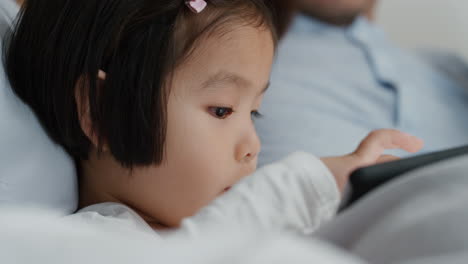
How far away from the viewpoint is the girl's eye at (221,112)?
0.77 m

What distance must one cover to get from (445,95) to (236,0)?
856mm

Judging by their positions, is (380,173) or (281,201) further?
(281,201)

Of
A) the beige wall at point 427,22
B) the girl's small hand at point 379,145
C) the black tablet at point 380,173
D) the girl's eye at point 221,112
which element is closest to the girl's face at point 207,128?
the girl's eye at point 221,112

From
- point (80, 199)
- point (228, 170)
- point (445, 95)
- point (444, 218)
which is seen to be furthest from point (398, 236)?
point (445, 95)

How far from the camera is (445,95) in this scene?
1459mm

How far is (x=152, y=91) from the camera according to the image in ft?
2.39

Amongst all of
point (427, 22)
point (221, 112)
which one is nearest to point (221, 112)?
point (221, 112)

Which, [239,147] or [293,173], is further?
[239,147]

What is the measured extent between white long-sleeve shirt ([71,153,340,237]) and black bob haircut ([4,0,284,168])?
222 millimetres

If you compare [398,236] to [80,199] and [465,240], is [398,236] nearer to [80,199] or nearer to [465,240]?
[465,240]

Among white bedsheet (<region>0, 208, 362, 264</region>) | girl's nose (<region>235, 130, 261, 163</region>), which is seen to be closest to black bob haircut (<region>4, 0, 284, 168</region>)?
girl's nose (<region>235, 130, 261, 163</region>)

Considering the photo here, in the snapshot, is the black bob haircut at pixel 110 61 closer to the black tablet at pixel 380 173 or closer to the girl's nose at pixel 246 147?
the girl's nose at pixel 246 147

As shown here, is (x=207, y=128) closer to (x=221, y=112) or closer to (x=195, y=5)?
(x=221, y=112)

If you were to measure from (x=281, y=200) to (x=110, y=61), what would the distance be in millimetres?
311
